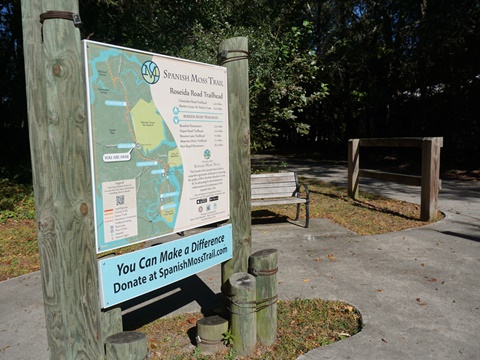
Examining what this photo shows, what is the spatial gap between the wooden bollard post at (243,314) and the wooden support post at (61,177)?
3.55ft

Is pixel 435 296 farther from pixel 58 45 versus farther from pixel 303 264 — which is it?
pixel 58 45

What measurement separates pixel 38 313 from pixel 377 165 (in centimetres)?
1743

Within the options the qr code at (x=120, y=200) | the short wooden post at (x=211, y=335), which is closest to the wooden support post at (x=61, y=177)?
the qr code at (x=120, y=200)

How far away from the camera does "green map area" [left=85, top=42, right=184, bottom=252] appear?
2.39 meters

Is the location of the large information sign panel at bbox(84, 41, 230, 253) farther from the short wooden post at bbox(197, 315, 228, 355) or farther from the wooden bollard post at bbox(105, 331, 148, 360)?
the short wooden post at bbox(197, 315, 228, 355)

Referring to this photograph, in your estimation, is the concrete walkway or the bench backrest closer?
the concrete walkway

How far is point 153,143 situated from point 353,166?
7.44 metres

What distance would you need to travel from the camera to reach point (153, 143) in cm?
273

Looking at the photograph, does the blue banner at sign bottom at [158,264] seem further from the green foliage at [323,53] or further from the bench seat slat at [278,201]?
the green foliage at [323,53]

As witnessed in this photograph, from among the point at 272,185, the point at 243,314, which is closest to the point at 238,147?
the point at 243,314

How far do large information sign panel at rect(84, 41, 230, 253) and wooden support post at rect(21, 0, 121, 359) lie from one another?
0.11 m

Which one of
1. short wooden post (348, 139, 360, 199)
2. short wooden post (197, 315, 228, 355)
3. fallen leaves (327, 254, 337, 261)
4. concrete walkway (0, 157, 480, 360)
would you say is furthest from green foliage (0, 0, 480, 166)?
short wooden post (197, 315, 228, 355)

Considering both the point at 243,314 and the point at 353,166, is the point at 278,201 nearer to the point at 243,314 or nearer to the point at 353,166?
the point at 353,166

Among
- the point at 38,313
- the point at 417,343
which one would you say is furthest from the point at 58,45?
the point at 417,343
